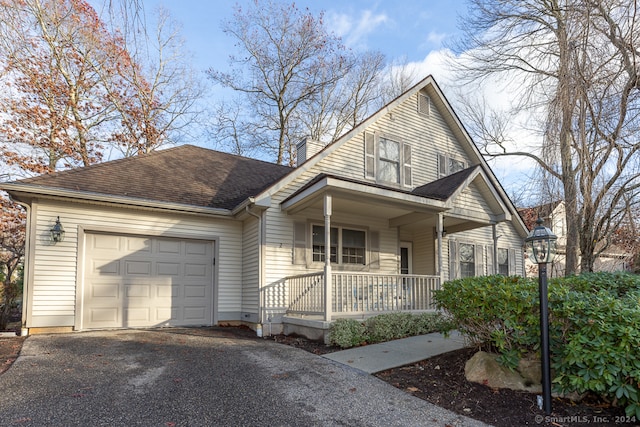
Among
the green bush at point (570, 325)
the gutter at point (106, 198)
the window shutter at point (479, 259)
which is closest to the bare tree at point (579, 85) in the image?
the green bush at point (570, 325)

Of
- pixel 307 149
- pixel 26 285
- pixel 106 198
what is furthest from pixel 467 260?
pixel 26 285

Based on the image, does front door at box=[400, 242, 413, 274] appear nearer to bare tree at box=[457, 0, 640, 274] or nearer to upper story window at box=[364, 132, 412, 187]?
upper story window at box=[364, 132, 412, 187]

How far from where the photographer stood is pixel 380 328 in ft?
24.0

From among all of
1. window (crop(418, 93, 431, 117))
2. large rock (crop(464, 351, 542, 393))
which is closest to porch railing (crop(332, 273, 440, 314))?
large rock (crop(464, 351, 542, 393))

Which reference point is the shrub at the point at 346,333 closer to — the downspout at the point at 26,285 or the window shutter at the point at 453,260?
the downspout at the point at 26,285

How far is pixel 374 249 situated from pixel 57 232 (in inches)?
281

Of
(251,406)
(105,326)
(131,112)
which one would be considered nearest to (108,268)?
(105,326)

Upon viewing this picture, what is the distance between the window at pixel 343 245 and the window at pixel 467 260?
13.4 ft

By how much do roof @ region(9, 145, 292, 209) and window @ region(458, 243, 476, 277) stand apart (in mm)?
6445

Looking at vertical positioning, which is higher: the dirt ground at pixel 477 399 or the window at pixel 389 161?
the window at pixel 389 161

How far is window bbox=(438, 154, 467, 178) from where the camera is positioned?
40.5ft

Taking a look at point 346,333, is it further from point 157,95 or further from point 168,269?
point 157,95

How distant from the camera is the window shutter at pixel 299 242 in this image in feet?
29.6

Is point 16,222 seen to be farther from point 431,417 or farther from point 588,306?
point 588,306
